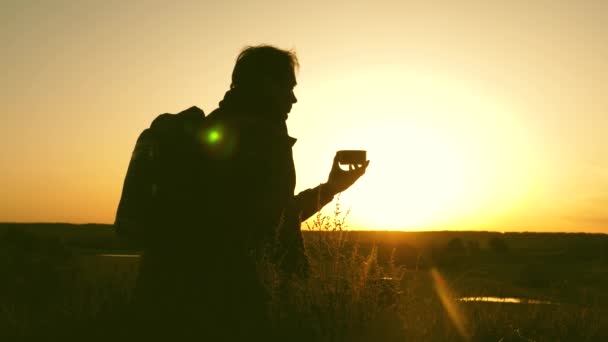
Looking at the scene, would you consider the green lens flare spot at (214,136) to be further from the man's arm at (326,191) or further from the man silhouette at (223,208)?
the man's arm at (326,191)

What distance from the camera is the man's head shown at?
352 centimetres

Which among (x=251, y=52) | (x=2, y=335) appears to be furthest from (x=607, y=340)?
(x=2, y=335)

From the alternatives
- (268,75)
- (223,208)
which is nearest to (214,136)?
(223,208)

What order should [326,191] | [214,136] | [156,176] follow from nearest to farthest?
[156,176] < [214,136] < [326,191]

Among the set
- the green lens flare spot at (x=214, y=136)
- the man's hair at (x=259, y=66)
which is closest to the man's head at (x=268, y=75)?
the man's hair at (x=259, y=66)

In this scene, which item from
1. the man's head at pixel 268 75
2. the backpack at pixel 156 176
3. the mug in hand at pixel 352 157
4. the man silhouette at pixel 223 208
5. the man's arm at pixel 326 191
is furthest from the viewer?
the mug in hand at pixel 352 157

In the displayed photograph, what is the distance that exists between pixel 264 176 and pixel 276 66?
0.70 meters

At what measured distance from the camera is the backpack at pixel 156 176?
278 cm

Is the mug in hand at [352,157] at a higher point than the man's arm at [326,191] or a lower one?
higher

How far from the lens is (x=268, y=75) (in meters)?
3.55

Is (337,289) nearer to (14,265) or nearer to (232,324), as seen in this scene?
(232,324)

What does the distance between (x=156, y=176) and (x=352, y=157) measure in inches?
75.6

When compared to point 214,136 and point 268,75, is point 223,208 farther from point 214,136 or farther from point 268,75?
point 268,75

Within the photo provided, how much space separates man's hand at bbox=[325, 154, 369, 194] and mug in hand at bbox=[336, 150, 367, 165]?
0.11 feet
